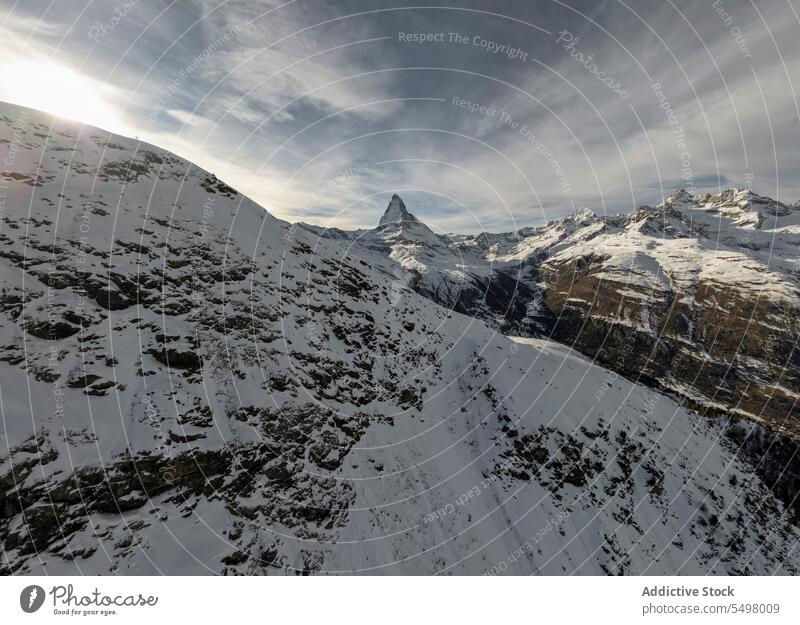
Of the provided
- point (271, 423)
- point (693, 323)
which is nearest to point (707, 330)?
point (693, 323)

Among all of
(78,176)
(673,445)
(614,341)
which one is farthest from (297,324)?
(614,341)

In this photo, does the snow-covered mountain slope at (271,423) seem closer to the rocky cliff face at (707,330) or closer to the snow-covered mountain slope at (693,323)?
the snow-covered mountain slope at (693,323)

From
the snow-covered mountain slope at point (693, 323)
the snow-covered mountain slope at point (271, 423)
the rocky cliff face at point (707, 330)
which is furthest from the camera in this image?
the snow-covered mountain slope at point (693, 323)

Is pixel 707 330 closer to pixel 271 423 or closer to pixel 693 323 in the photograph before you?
pixel 693 323

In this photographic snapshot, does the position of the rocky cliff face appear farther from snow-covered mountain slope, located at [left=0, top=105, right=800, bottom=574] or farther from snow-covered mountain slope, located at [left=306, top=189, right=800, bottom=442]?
snow-covered mountain slope, located at [left=0, top=105, right=800, bottom=574]

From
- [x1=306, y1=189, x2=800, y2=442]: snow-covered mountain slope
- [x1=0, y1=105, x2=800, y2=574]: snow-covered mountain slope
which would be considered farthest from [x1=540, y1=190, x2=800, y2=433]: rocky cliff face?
[x1=0, y1=105, x2=800, y2=574]: snow-covered mountain slope

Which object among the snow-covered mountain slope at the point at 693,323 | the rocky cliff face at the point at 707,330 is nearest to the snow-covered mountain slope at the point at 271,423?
the snow-covered mountain slope at the point at 693,323

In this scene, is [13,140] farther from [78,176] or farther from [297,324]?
[297,324]

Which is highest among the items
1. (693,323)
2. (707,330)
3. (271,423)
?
(693,323)
